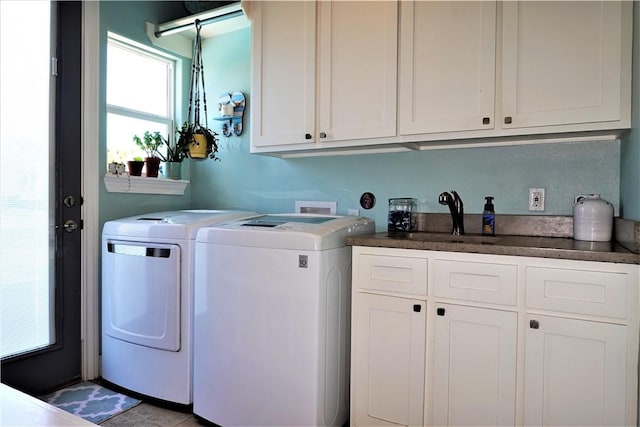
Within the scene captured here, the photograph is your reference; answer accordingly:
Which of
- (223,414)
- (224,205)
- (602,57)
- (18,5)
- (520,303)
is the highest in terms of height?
(18,5)

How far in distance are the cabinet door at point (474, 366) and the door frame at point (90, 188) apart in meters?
2.07

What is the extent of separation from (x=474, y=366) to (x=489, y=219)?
77 centimetres

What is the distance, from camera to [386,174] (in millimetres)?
2391

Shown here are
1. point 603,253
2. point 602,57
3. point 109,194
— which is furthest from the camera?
point 109,194

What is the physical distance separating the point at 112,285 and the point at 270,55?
1.63m

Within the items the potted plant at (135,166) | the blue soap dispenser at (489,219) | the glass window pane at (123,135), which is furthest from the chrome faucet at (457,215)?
the glass window pane at (123,135)

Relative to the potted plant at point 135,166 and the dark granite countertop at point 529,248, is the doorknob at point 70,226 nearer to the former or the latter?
the potted plant at point 135,166

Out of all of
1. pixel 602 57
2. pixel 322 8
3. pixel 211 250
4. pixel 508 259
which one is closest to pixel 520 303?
pixel 508 259

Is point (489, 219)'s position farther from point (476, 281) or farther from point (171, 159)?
point (171, 159)

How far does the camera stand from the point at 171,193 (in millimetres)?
3027

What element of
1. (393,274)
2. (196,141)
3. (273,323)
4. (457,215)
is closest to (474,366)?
(393,274)

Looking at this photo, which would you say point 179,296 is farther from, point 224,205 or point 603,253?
point 603,253

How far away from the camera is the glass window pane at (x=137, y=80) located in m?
2.72

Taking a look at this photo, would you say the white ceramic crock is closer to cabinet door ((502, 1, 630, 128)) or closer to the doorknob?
cabinet door ((502, 1, 630, 128))
